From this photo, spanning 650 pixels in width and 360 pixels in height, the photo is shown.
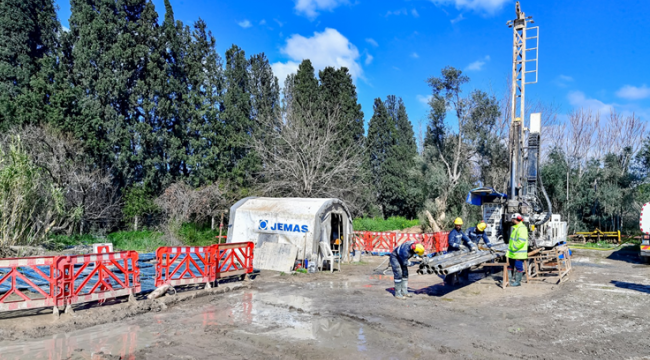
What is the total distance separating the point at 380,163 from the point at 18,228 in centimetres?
3477

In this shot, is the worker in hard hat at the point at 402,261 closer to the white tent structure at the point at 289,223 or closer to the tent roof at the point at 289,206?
the white tent structure at the point at 289,223

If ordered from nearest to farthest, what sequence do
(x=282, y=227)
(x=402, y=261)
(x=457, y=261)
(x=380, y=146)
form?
(x=402, y=261), (x=457, y=261), (x=282, y=227), (x=380, y=146)

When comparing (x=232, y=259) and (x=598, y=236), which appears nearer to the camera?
(x=232, y=259)

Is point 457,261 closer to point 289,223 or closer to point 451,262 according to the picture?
point 451,262

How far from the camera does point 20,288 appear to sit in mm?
8492

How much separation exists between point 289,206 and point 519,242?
8.04 m

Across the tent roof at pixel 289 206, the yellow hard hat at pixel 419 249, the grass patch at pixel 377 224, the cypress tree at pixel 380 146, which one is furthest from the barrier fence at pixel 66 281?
the cypress tree at pixel 380 146

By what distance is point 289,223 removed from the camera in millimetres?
14906

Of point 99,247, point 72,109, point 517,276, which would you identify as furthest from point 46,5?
point 517,276

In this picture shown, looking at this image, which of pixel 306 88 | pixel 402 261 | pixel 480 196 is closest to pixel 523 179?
pixel 480 196

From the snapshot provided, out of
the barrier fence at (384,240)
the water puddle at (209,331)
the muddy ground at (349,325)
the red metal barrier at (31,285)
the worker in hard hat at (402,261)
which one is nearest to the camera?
the water puddle at (209,331)

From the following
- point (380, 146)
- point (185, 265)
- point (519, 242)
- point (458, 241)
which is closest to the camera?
point (185, 265)

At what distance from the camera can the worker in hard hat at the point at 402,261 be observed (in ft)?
31.0

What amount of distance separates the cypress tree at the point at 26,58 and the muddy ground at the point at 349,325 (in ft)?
67.0
